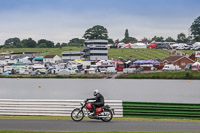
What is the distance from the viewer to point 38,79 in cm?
9469

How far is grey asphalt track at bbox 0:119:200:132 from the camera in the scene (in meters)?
16.5

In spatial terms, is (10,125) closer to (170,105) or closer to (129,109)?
(129,109)

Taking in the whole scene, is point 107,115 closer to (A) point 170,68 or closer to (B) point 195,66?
(B) point 195,66

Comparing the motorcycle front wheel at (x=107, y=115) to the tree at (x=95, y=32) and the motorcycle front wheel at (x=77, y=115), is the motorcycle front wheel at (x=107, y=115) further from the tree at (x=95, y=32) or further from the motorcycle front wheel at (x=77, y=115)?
the tree at (x=95, y=32)

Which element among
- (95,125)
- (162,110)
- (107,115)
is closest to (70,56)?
(162,110)

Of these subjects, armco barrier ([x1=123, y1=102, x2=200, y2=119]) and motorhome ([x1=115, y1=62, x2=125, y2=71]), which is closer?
armco barrier ([x1=123, y1=102, x2=200, y2=119])

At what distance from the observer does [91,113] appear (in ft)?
62.1

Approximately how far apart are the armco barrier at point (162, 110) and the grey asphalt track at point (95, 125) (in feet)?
5.59

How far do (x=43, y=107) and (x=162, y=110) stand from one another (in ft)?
23.3

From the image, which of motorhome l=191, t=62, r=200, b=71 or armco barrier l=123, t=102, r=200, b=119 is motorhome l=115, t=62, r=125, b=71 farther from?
armco barrier l=123, t=102, r=200, b=119

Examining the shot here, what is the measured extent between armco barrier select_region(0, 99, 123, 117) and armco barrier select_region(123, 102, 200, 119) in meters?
0.64

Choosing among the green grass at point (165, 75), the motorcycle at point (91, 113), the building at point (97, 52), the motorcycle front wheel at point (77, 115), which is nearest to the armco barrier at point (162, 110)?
the motorcycle at point (91, 113)

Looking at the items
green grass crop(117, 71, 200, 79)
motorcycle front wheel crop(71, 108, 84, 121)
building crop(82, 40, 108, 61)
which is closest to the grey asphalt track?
motorcycle front wheel crop(71, 108, 84, 121)

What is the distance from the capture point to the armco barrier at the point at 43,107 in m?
20.6
